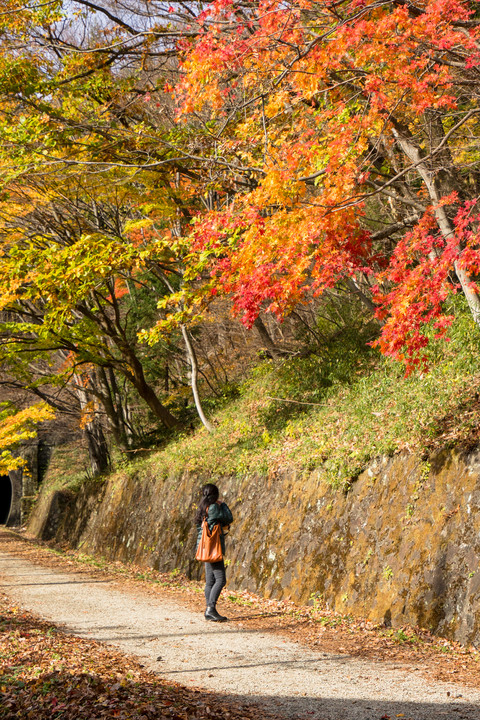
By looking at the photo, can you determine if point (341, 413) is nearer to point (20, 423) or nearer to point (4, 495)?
point (20, 423)

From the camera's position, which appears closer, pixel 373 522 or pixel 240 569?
pixel 373 522

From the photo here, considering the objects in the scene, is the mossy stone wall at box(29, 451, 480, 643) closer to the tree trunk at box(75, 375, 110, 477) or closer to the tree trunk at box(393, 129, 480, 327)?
the tree trunk at box(393, 129, 480, 327)

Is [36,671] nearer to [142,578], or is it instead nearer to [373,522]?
[373,522]

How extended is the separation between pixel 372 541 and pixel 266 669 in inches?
107

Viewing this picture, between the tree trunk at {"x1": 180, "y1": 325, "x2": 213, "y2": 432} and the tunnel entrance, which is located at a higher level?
the tree trunk at {"x1": 180, "y1": 325, "x2": 213, "y2": 432}

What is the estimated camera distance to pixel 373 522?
25.2 ft

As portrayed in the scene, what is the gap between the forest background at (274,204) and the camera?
735 cm

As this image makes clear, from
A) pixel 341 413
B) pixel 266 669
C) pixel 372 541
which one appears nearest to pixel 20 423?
pixel 341 413

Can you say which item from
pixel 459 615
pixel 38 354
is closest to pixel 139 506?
pixel 38 354

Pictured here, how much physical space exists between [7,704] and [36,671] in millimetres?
811

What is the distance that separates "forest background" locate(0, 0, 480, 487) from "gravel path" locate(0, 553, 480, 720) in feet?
9.34

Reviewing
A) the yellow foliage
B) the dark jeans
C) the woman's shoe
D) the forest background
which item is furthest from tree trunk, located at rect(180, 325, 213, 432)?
the woman's shoe

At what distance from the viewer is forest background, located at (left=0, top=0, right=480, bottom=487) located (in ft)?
24.1

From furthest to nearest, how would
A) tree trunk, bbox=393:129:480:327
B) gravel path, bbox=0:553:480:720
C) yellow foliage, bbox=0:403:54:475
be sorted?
1. yellow foliage, bbox=0:403:54:475
2. tree trunk, bbox=393:129:480:327
3. gravel path, bbox=0:553:480:720
